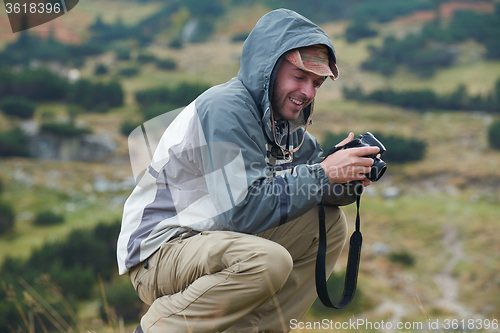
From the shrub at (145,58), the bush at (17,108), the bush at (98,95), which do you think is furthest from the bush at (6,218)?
the shrub at (145,58)

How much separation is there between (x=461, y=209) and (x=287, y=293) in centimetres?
1204

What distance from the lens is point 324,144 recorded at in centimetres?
1612

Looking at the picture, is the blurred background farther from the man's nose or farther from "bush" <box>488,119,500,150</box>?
the man's nose

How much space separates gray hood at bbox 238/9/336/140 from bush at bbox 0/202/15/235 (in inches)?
521

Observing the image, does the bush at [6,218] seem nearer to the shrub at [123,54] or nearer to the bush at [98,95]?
the bush at [98,95]

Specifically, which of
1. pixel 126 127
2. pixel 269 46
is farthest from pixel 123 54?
pixel 269 46

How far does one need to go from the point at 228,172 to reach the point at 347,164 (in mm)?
470

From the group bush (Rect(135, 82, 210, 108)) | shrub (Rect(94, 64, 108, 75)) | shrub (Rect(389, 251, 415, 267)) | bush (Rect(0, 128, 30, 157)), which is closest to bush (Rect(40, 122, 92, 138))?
bush (Rect(0, 128, 30, 157))

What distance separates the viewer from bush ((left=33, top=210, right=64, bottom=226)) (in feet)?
48.5

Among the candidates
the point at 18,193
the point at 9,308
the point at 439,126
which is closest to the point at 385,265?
the point at 9,308

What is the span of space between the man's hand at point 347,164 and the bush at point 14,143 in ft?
61.4

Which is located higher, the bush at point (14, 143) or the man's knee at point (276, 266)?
the man's knee at point (276, 266)

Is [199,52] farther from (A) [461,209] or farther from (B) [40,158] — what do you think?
(A) [461,209]

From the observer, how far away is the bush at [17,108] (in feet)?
72.7
